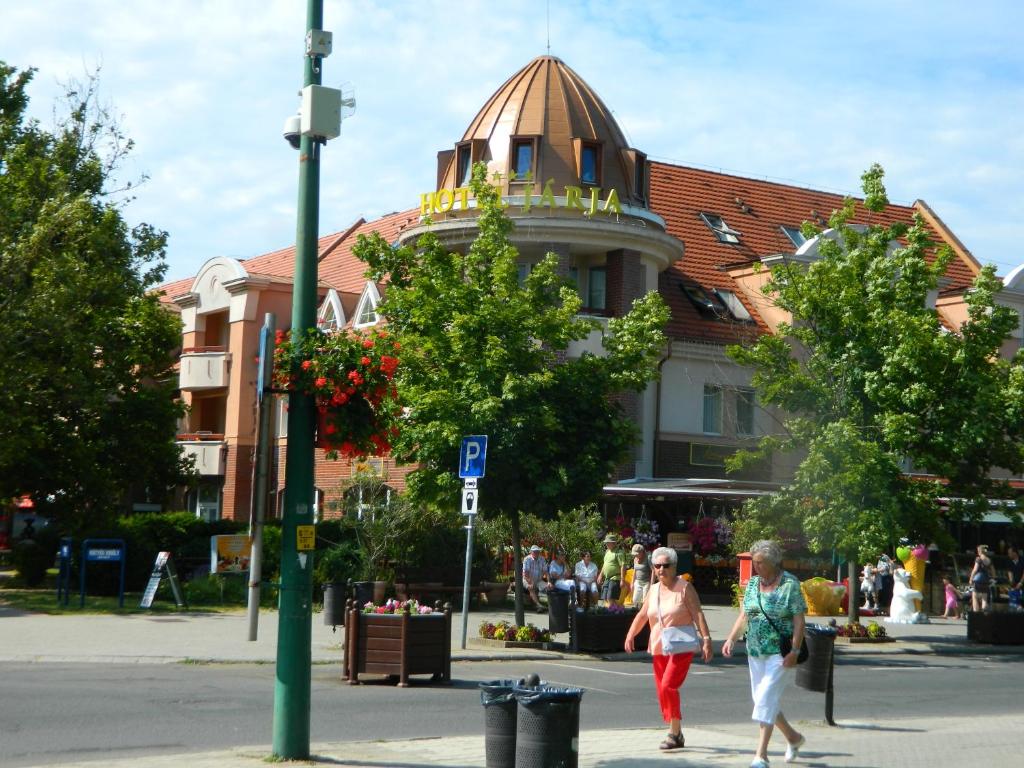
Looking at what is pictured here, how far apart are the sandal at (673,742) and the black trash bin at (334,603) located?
38.8 ft

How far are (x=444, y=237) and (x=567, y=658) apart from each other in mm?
17086

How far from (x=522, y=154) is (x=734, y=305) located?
8.50 m

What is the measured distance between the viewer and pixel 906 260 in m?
23.9

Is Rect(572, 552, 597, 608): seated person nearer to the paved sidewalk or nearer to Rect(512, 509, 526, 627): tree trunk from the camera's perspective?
Rect(512, 509, 526, 627): tree trunk

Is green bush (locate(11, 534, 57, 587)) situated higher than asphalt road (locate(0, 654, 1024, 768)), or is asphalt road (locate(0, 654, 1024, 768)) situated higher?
green bush (locate(11, 534, 57, 587))

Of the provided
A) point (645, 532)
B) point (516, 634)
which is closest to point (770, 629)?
point (516, 634)

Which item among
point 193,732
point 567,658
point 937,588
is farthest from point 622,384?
point 937,588

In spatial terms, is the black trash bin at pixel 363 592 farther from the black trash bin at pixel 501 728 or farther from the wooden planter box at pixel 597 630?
the black trash bin at pixel 501 728

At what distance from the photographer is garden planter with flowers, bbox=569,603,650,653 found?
19469 mm

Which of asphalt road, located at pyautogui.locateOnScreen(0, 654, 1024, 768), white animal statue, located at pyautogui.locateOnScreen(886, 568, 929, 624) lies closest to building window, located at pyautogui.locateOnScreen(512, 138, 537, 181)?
white animal statue, located at pyautogui.locateOnScreen(886, 568, 929, 624)

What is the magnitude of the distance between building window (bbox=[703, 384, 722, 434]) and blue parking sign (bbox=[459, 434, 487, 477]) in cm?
1947

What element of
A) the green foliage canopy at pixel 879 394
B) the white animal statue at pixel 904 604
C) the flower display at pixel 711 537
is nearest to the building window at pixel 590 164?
the flower display at pixel 711 537

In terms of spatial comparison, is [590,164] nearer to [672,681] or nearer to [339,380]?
→ [672,681]

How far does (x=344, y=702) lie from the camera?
1362cm
